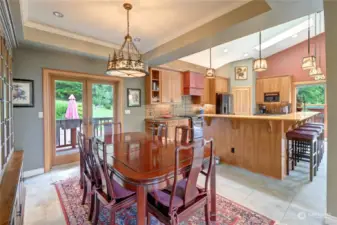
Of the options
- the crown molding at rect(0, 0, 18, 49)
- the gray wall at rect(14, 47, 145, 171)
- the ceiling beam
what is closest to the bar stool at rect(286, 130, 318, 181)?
the ceiling beam

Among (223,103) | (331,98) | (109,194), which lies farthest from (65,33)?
(223,103)

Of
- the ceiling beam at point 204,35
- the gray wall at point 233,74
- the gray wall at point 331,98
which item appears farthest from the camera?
the gray wall at point 233,74

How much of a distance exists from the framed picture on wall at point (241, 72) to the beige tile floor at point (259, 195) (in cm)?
450

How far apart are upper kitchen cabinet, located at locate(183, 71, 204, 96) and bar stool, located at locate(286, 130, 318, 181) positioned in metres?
3.21

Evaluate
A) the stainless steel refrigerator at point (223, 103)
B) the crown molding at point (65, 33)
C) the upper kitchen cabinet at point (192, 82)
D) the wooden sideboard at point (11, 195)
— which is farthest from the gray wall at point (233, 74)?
the wooden sideboard at point (11, 195)

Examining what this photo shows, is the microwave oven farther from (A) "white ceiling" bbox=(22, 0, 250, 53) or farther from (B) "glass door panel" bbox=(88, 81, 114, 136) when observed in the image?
(B) "glass door panel" bbox=(88, 81, 114, 136)

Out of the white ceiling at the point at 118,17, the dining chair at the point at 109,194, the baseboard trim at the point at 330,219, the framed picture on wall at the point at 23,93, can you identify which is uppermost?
the white ceiling at the point at 118,17

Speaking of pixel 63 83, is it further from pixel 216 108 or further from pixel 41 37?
pixel 216 108

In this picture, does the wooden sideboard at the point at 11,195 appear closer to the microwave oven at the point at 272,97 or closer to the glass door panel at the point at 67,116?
the glass door panel at the point at 67,116

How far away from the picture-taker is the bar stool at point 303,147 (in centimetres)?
285

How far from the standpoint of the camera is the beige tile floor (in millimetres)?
1988

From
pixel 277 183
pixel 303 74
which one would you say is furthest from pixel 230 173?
pixel 303 74

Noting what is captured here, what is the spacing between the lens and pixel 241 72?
7152mm

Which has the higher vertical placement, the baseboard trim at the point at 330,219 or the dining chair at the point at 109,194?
the dining chair at the point at 109,194
